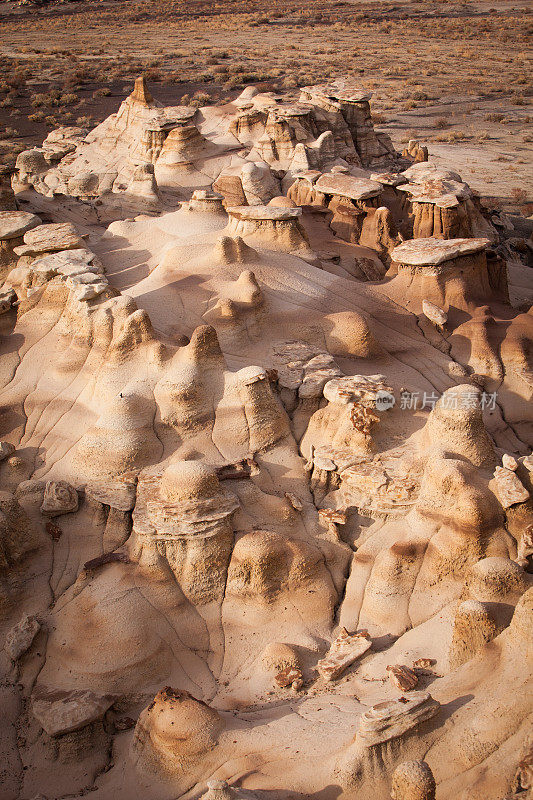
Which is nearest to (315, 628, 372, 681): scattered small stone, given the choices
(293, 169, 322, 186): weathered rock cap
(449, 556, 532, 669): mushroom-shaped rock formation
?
(449, 556, 532, 669): mushroom-shaped rock formation

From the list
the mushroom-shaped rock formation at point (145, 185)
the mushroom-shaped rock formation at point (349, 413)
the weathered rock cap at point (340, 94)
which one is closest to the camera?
the mushroom-shaped rock formation at point (349, 413)

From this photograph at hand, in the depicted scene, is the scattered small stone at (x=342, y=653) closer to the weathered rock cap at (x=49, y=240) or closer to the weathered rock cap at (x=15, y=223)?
the weathered rock cap at (x=49, y=240)

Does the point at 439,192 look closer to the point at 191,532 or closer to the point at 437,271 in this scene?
the point at 437,271

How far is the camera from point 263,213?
12.7 metres

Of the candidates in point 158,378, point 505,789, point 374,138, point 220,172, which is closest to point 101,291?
point 158,378

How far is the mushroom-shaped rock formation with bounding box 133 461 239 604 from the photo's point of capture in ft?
26.3

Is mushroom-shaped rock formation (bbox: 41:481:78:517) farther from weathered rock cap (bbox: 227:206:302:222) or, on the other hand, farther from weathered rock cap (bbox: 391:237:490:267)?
weathered rock cap (bbox: 391:237:490:267)

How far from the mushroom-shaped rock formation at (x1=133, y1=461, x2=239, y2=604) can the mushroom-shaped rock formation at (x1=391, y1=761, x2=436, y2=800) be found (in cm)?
294

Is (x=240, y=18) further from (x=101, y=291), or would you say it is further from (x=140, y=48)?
(x=101, y=291)

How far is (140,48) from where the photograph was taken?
52531 millimetres

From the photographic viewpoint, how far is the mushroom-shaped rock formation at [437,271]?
1325 centimetres

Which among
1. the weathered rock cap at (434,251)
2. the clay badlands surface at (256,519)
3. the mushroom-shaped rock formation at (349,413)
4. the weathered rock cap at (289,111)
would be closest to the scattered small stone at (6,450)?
the clay badlands surface at (256,519)

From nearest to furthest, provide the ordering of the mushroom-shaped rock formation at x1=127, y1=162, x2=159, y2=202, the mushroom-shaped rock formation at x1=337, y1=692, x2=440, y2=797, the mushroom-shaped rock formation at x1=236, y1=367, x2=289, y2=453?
the mushroom-shaped rock formation at x1=337, y1=692, x2=440, y2=797 < the mushroom-shaped rock formation at x1=236, y1=367, x2=289, y2=453 < the mushroom-shaped rock formation at x1=127, y1=162, x2=159, y2=202

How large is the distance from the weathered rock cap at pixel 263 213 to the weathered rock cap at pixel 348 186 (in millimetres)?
3599
